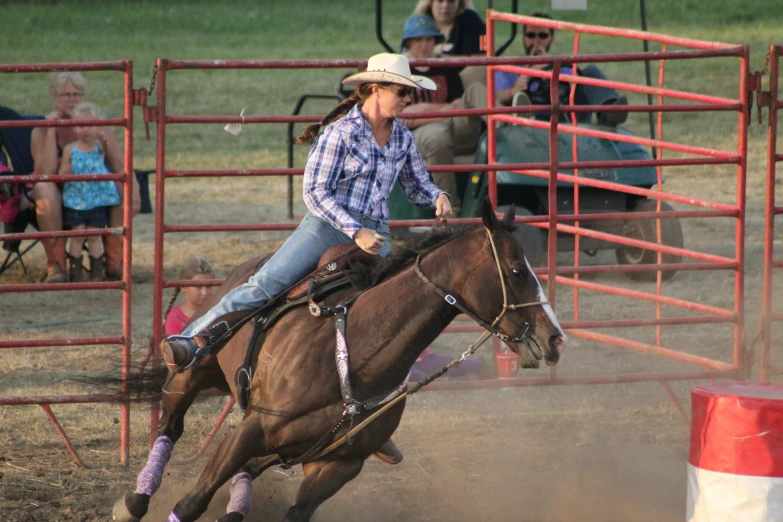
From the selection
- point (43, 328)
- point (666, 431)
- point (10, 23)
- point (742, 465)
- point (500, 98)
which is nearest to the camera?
point (742, 465)

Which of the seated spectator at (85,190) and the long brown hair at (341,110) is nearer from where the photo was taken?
the long brown hair at (341,110)

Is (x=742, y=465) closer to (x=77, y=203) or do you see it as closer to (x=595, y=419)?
(x=595, y=419)

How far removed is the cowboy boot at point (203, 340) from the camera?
454cm

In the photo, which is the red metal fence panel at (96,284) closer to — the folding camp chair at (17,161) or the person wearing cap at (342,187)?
the person wearing cap at (342,187)

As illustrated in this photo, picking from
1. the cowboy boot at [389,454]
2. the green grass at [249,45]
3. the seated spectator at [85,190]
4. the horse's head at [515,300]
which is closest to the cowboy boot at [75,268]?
the seated spectator at [85,190]

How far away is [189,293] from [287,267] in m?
2.00

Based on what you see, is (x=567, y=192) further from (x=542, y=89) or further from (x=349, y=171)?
(x=349, y=171)

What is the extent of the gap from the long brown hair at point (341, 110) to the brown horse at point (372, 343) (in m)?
0.70

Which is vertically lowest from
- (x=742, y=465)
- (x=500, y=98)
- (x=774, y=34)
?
(x=742, y=465)

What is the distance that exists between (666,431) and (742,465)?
2.34 m

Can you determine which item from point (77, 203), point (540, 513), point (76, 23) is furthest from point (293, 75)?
point (540, 513)

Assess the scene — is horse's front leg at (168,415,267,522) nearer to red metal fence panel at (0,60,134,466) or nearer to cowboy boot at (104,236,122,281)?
red metal fence panel at (0,60,134,466)

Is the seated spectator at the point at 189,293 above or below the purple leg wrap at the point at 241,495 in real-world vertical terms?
above

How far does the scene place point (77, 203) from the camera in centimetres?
936
